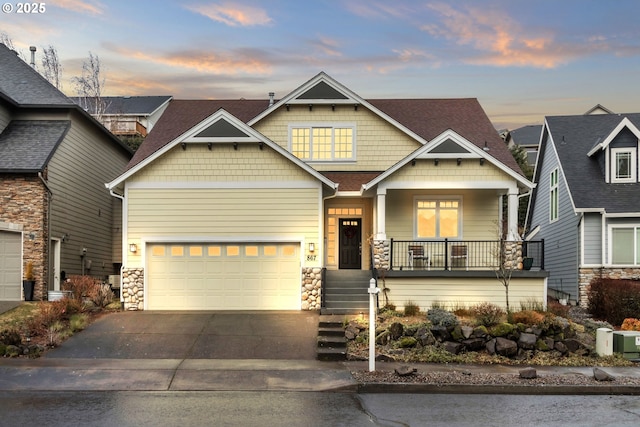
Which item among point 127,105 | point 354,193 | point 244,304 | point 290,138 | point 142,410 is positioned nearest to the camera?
point 142,410

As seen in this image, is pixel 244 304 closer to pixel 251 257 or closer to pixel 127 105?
pixel 251 257

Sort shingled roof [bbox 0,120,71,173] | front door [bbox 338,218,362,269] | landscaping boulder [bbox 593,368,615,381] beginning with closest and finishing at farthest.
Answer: landscaping boulder [bbox 593,368,615,381], shingled roof [bbox 0,120,71,173], front door [bbox 338,218,362,269]

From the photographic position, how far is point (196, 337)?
57.1 ft

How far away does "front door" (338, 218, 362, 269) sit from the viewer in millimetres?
24797

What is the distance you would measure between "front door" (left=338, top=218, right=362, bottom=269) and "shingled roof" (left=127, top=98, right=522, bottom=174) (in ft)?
14.2

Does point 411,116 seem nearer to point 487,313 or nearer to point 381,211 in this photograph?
point 381,211

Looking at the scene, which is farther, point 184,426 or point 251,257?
point 251,257

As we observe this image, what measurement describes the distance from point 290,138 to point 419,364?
1247cm

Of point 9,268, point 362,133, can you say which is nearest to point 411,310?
point 362,133

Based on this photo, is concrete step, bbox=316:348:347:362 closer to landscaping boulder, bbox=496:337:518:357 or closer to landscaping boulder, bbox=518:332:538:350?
landscaping boulder, bbox=496:337:518:357

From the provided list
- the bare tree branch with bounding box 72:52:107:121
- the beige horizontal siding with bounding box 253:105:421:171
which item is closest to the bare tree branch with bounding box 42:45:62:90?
the bare tree branch with bounding box 72:52:107:121

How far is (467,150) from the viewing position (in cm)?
2189

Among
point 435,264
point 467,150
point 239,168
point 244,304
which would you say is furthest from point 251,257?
point 467,150

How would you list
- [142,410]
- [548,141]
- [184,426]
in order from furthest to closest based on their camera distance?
[548,141] → [142,410] → [184,426]
